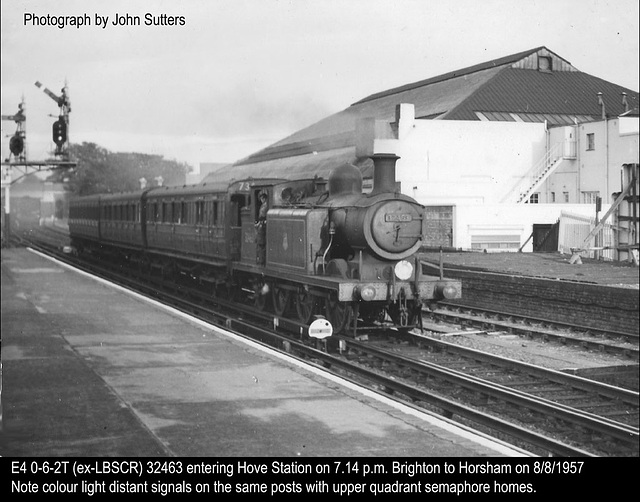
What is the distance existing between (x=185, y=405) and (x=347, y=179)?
664cm

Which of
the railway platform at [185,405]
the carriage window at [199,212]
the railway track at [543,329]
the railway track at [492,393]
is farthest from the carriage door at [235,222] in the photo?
the railway track at [543,329]

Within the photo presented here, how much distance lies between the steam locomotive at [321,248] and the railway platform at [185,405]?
85.5 inches

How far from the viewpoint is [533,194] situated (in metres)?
13.9

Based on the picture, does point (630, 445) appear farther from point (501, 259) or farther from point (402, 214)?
point (501, 259)

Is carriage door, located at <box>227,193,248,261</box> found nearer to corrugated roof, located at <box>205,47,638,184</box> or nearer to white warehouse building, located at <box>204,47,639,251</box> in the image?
white warehouse building, located at <box>204,47,639,251</box>

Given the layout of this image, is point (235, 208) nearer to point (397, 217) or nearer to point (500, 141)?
point (397, 217)

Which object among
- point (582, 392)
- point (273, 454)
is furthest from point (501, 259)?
point (273, 454)

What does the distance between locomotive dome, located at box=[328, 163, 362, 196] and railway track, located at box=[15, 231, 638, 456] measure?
8.21 feet

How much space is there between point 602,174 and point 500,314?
3.57 meters

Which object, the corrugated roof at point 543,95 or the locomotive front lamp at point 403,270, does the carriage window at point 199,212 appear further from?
the corrugated roof at point 543,95

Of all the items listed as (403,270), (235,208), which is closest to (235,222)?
(235,208)

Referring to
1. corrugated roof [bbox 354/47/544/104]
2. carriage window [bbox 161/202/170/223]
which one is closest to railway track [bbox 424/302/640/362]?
corrugated roof [bbox 354/47/544/104]

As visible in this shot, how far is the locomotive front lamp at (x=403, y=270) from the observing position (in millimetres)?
12586

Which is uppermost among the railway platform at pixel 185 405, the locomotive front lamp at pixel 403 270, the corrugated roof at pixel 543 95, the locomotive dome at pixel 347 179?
the corrugated roof at pixel 543 95
